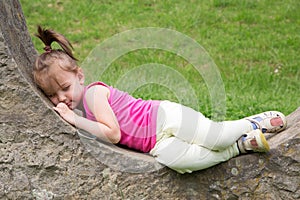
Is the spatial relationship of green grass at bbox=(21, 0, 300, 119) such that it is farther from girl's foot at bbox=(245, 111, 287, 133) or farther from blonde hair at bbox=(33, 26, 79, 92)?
blonde hair at bbox=(33, 26, 79, 92)

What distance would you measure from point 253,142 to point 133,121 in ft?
2.31

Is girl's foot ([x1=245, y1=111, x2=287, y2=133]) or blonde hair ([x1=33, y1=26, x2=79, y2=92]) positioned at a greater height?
blonde hair ([x1=33, y1=26, x2=79, y2=92])

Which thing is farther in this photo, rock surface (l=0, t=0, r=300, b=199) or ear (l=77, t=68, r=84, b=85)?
ear (l=77, t=68, r=84, b=85)

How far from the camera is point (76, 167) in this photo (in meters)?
3.60

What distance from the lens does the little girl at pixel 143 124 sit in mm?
3609

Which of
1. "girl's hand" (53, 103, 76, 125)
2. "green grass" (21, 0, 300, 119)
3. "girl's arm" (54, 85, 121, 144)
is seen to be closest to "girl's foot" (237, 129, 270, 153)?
"girl's arm" (54, 85, 121, 144)

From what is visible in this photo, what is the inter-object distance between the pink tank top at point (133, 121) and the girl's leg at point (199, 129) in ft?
0.22

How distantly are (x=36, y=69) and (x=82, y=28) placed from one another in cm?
455

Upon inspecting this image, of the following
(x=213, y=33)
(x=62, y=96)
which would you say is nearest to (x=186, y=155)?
(x=62, y=96)

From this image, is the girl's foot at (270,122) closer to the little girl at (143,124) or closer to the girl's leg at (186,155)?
the little girl at (143,124)

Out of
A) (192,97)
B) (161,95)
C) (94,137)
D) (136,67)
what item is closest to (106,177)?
(94,137)

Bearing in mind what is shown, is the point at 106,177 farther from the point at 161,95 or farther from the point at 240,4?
the point at 240,4

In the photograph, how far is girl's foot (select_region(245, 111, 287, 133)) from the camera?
12.9ft

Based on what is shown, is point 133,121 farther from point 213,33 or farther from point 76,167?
point 213,33
